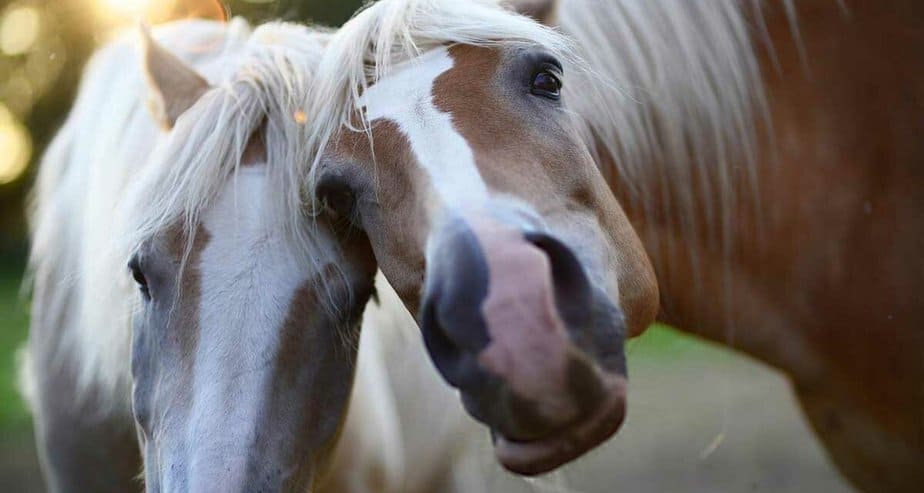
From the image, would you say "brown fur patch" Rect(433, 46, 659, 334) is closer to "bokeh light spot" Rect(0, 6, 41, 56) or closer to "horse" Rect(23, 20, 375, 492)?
"horse" Rect(23, 20, 375, 492)

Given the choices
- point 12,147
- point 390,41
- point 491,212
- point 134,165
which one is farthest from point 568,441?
point 12,147

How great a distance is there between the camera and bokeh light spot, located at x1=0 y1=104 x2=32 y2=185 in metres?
13.9

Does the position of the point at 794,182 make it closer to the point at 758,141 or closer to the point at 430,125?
the point at 758,141

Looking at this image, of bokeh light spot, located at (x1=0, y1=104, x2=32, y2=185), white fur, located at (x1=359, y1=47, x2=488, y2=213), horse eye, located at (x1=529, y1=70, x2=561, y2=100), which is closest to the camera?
white fur, located at (x1=359, y1=47, x2=488, y2=213)

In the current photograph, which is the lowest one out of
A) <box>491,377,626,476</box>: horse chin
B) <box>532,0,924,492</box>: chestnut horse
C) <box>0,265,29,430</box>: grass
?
<box>0,265,29,430</box>: grass

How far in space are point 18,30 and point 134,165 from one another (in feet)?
38.8

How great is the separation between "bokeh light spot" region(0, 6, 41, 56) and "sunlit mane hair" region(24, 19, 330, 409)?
10.1 metres

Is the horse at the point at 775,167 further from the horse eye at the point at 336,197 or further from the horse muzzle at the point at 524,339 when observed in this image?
the horse muzzle at the point at 524,339

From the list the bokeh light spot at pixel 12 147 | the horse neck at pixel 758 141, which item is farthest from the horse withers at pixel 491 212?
the bokeh light spot at pixel 12 147

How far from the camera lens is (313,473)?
187 cm

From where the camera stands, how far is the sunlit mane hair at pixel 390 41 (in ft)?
5.89

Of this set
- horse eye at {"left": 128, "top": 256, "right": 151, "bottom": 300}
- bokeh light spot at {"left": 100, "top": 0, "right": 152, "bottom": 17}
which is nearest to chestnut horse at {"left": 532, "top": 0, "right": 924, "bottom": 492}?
horse eye at {"left": 128, "top": 256, "right": 151, "bottom": 300}

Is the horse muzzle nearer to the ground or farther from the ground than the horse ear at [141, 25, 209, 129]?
nearer to the ground

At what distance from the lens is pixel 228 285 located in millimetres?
1706
